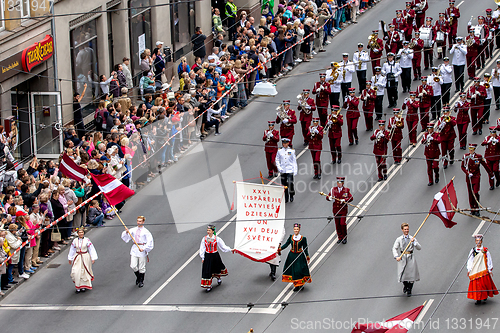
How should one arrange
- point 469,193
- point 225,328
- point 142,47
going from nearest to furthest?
point 225,328 → point 469,193 → point 142,47

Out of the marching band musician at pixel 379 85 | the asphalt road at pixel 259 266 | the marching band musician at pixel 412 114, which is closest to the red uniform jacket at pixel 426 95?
the marching band musician at pixel 412 114

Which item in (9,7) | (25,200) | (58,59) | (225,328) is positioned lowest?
(225,328)

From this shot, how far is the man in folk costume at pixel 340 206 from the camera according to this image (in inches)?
937

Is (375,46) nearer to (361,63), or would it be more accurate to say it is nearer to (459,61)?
(361,63)

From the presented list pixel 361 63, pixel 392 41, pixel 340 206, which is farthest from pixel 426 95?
pixel 340 206

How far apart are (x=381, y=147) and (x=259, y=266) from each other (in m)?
5.93

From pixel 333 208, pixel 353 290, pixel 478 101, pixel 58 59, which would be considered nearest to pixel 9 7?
pixel 58 59

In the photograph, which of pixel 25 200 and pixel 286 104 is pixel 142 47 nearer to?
pixel 286 104

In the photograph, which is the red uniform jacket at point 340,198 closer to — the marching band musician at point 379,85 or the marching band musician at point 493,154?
the marching band musician at point 493,154

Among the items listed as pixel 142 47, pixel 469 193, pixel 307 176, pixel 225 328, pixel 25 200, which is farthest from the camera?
pixel 142 47

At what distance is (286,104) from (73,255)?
29.2ft

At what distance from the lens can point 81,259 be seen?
22297mm

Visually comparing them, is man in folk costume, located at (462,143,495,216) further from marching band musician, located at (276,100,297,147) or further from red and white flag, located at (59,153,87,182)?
red and white flag, located at (59,153,87,182)

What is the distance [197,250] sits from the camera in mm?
24266
